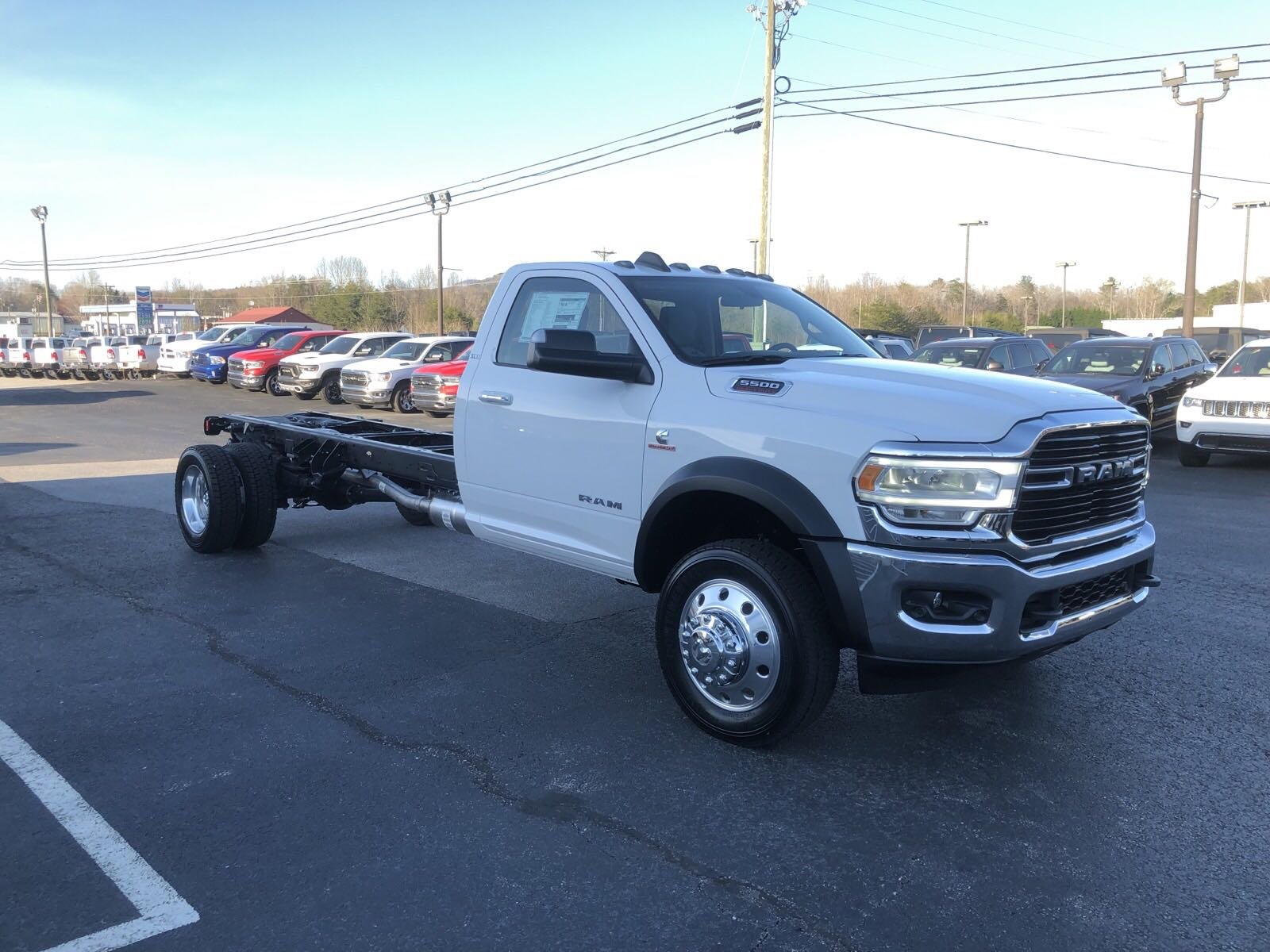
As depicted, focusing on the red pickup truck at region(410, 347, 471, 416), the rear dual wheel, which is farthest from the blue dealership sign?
the rear dual wheel

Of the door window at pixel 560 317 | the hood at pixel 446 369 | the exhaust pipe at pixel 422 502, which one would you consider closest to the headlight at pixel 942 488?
the door window at pixel 560 317

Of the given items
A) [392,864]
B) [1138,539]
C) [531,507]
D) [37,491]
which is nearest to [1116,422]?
[1138,539]

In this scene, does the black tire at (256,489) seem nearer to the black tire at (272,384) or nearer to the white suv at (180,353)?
the black tire at (272,384)

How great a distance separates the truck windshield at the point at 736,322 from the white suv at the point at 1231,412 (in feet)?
30.6

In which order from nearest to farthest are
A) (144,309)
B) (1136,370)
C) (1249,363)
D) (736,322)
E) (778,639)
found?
(778,639)
(736,322)
(1249,363)
(1136,370)
(144,309)

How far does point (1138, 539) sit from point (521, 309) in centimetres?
334

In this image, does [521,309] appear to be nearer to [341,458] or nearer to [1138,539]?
[341,458]

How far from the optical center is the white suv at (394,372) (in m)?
22.0

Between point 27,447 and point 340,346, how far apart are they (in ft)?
37.9

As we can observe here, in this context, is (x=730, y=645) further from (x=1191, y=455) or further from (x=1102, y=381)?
(x=1102, y=381)

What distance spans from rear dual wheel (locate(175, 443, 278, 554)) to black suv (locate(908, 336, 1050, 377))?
1180cm

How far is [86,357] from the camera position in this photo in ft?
115

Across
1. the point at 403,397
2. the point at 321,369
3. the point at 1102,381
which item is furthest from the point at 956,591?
the point at 321,369

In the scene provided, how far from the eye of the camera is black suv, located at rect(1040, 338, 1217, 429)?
1473 centimetres
